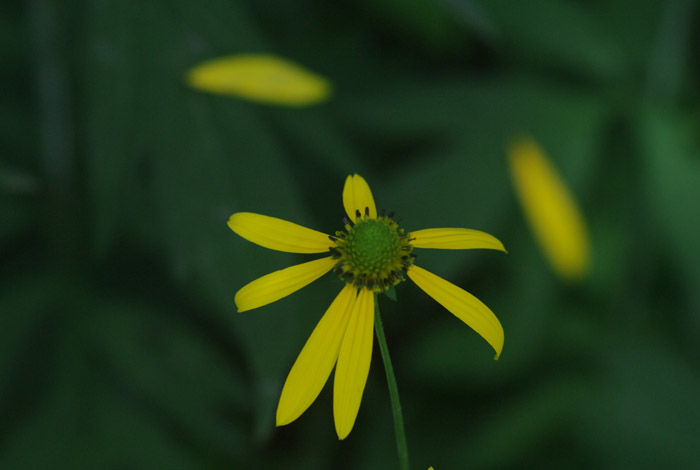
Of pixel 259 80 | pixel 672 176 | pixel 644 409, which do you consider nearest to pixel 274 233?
pixel 259 80

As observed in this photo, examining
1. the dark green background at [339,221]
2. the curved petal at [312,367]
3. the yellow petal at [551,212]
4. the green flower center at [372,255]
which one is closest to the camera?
the curved petal at [312,367]

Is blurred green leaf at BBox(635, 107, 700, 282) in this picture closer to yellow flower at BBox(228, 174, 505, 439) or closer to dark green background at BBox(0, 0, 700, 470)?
dark green background at BBox(0, 0, 700, 470)

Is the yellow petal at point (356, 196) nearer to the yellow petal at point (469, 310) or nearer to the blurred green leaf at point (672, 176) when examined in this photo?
the yellow petal at point (469, 310)

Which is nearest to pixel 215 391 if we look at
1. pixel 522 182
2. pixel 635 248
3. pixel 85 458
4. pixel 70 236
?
pixel 85 458

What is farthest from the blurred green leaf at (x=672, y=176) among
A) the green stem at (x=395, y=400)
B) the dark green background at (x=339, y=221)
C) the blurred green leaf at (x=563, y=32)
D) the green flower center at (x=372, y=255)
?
the green stem at (x=395, y=400)

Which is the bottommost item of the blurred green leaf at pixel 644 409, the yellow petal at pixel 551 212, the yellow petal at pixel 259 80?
the blurred green leaf at pixel 644 409

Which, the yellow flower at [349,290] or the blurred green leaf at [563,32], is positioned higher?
the blurred green leaf at [563,32]

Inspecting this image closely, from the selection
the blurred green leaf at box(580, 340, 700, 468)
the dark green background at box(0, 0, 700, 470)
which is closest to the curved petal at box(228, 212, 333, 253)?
the dark green background at box(0, 0, 700, 470)

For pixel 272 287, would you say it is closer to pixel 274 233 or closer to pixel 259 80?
pixel 274 233
